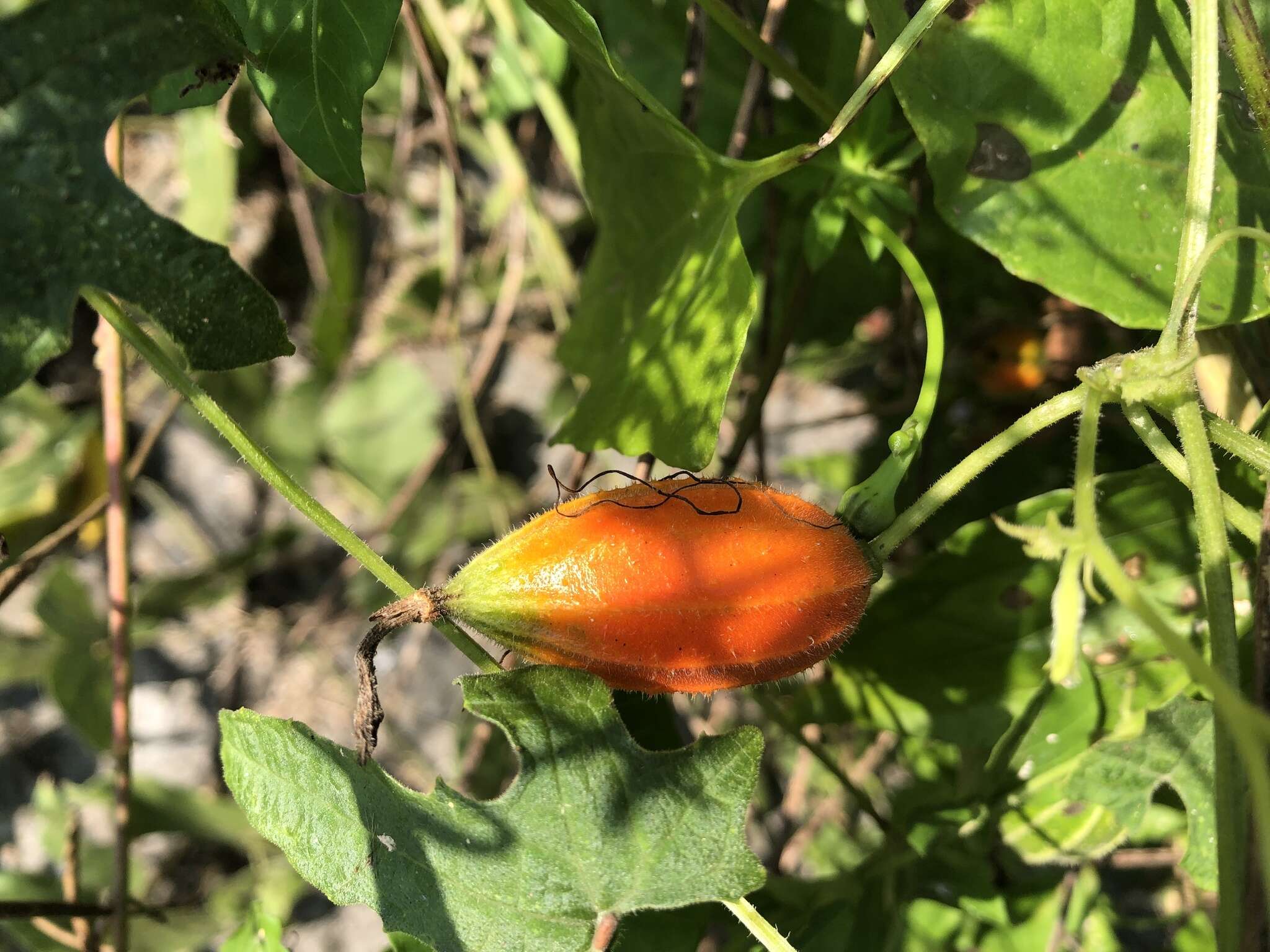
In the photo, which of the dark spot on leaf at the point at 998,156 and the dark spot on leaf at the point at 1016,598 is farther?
the dark spot on leaf at the point at 1016,598

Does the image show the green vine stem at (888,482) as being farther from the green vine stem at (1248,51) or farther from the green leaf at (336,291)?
the green leaf at (336,291)

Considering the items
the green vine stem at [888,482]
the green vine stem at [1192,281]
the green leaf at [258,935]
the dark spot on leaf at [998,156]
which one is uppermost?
the dark spot on leaf at [998,156]

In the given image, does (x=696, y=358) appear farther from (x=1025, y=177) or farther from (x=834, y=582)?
(x=1025, y=177)

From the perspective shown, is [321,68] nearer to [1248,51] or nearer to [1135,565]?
[1248,51]

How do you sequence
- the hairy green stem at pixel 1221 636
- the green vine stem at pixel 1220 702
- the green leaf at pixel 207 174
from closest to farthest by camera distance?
the green vine stem at pixel 1220 702, the hairy green stem at pixel 1221 636, the green leaf at pixel 207 174

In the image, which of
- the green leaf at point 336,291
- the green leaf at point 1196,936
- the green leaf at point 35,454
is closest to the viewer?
the green leaf at point 1196,936

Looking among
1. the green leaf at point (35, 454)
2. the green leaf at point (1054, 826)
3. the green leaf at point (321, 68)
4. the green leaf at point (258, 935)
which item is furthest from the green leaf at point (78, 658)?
the green leaf at point (1054, 826)

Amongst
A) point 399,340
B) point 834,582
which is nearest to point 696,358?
point 834,582
